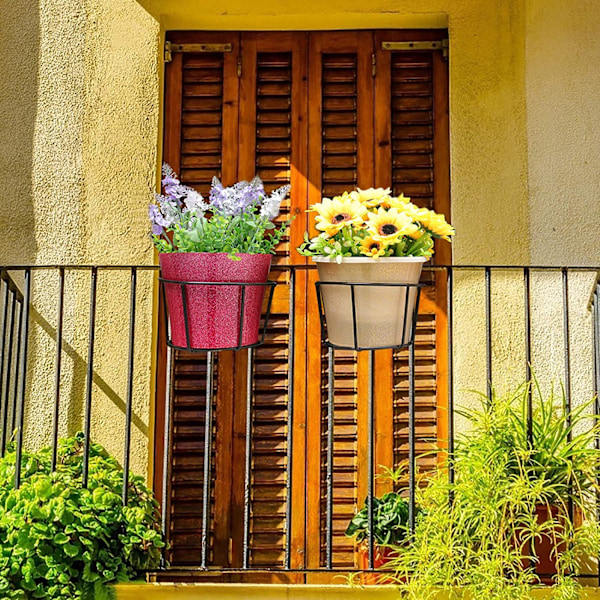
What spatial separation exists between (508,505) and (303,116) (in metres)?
2.06

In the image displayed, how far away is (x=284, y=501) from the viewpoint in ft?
12.7

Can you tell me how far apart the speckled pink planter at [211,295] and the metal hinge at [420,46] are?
182 centimetres

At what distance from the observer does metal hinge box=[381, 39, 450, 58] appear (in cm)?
402

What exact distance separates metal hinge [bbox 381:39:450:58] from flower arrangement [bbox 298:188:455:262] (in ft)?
5.23

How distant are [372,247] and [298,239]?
142 cm

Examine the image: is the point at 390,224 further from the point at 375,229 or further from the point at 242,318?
the point at 242,318

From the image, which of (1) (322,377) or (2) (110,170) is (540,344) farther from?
(2) (110,170)

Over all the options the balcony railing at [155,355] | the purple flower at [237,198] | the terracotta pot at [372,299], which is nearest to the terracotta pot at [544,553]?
the balcony railing at [155,355]

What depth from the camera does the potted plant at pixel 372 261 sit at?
2611 mm

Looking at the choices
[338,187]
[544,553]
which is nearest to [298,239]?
[338,187]

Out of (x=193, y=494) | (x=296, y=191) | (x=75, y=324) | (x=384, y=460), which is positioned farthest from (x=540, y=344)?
(x=75, y=324)

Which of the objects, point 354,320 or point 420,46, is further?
point 420,46

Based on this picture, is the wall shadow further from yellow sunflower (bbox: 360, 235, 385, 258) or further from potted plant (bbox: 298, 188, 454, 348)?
yellow sunflower (bbox: 360, 235, 385, 258)

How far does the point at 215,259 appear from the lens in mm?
2602
